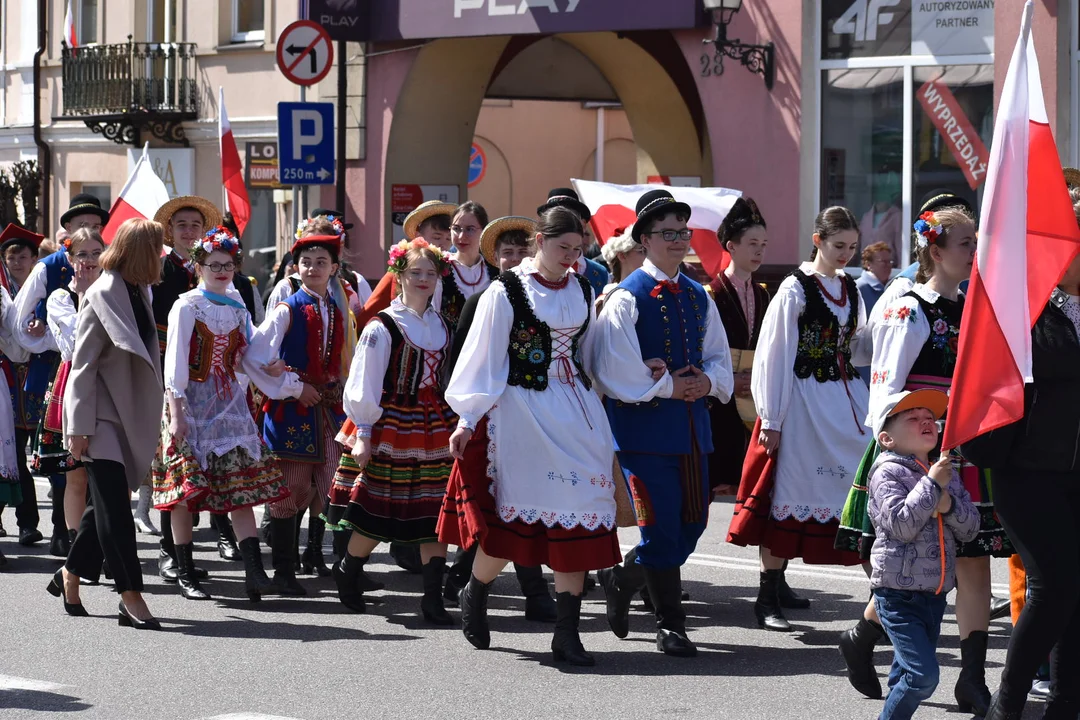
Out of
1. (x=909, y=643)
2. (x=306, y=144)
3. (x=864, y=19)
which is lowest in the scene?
(x=909, y=643)

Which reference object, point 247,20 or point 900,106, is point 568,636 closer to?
point 900,106

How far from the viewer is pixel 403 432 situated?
8.81 meters

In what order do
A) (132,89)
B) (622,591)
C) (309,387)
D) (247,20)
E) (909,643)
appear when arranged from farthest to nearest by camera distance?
1. (132,89)
2. (247,20)
3. (309,387)
4. (622,591)
5. (909,643)

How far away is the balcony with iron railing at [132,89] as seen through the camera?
80.5 ft

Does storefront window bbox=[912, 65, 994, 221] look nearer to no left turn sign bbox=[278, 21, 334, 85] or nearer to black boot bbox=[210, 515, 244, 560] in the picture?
no left turn sign bbox=[278, 21, 334, 85]

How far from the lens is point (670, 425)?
7762 mm

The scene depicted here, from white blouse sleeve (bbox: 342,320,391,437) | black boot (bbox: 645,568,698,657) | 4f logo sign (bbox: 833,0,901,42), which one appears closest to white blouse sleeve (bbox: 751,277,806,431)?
black boot (bbox: 645,568,698,657)

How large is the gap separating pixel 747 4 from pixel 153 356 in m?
9.86

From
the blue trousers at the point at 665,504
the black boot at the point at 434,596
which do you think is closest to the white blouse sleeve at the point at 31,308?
the black boot at the point at 434,596

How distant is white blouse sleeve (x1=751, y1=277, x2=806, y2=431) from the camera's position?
27.1 ft

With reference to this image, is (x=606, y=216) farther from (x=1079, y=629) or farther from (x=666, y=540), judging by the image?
(x=1079, y=629)

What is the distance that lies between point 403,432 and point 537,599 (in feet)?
3.37

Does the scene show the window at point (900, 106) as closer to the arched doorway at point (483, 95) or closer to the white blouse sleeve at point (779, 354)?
the arched doorway at point (483, 95)

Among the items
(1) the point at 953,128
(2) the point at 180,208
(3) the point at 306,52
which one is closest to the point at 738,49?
(1) the point at 953,128
